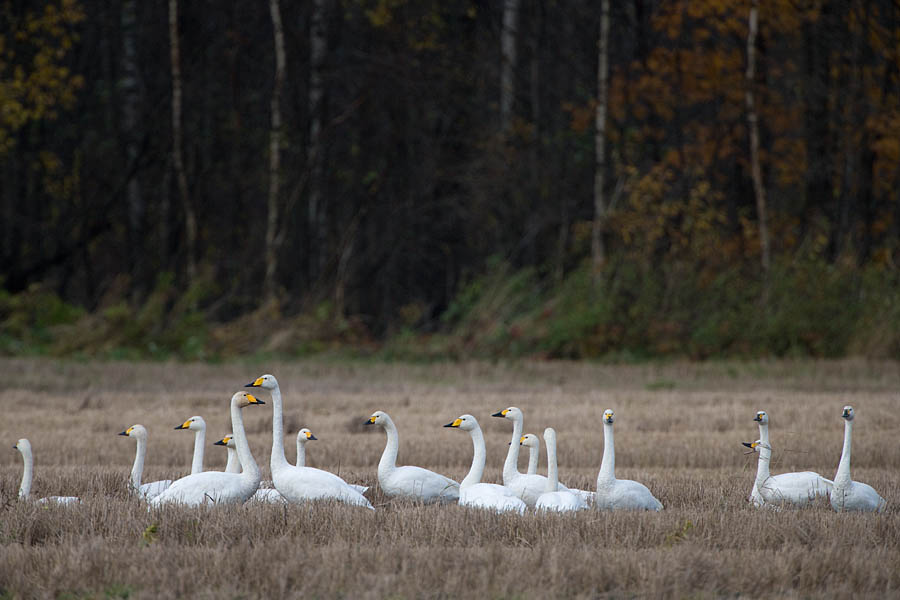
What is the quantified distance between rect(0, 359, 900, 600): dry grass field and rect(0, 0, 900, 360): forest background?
3.64 meters

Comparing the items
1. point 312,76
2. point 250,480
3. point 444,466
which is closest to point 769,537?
point 250,480

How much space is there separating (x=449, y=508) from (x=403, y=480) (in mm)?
842

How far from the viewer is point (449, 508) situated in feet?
22.6

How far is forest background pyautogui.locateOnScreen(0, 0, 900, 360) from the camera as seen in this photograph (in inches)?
757

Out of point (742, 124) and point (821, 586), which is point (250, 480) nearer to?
point (821, 586)

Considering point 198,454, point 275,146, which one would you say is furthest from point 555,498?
point 275,146

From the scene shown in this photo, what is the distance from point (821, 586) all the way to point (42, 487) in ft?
17.2

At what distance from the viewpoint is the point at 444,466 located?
31.9 feet

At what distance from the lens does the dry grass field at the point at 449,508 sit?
5148mm

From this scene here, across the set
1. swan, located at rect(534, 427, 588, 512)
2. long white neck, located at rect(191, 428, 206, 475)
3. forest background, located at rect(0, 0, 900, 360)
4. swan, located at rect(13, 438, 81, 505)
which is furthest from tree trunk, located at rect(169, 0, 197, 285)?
swan, located at rect(534, 427, 588, 512)

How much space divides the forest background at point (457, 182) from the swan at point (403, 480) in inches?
439

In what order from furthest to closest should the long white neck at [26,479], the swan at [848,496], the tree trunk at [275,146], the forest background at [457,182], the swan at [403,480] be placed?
the tree trunk at [275,146], the forest background at [457,182], the swan at [403,480], the long white neck at [26,479], the swan at [848,496]

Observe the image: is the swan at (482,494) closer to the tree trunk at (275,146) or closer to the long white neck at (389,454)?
the long white neck at (389,454)

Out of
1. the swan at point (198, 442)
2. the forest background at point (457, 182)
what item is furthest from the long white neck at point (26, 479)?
the forest background at point (457, 182)
